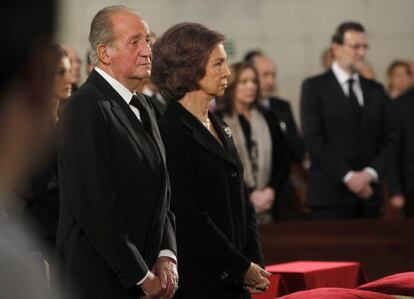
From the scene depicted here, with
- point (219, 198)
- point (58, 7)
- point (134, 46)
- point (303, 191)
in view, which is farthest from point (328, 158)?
point (58, 7)

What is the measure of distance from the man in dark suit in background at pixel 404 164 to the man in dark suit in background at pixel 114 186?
4.79 m

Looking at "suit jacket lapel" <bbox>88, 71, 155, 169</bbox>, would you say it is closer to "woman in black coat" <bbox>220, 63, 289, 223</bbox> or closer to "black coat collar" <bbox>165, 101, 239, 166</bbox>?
"black coat collar" <bbox>165, 101, 239, 166</bbox>

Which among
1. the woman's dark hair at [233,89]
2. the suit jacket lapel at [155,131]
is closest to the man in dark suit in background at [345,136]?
the woman's dark hair at [233,89]

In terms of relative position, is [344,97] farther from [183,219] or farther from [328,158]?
[183,219]

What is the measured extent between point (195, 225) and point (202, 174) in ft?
0.58

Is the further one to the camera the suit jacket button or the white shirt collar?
the suit jacket button

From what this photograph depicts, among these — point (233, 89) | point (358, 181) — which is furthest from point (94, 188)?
point (358, 181)

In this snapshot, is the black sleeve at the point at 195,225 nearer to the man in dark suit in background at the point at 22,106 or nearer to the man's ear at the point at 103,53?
the man's ear at the point at 103,53

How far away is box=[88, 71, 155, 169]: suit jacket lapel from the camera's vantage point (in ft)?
9.91

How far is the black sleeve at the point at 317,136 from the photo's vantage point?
6773mm

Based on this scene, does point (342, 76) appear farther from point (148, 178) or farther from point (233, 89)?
point (148, 178)

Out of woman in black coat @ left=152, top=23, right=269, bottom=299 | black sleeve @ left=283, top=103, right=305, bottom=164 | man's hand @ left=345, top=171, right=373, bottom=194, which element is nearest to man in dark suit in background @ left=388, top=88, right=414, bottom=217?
black sleeve @ left=283, top=103, right=305, bottom=164

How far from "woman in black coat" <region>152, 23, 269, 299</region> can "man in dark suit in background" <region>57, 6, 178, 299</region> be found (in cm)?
36

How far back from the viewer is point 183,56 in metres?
3.62
